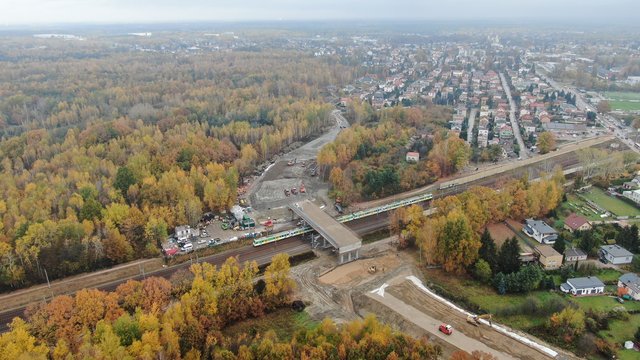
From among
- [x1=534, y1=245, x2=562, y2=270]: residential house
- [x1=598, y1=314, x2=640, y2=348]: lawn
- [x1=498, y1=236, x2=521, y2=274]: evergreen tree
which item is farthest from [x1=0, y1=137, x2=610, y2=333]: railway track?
[x1=598, y1=314, x2=640, y2=348]: lawn

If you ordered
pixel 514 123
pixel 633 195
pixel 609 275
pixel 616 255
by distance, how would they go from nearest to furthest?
pixel 609 275 < pixel 616 255 < pixel 633 195 < pixel 514 123

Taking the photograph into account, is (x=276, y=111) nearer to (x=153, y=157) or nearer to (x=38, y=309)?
(x=153, y=157)

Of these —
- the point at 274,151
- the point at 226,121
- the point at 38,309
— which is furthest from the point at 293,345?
the point at 226,121

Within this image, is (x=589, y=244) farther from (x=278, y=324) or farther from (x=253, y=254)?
(x=253, y=254)

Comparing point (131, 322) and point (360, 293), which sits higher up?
point (131, 322)

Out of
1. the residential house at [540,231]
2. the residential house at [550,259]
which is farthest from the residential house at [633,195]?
the residential house at [550,259]

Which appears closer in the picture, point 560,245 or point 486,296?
point 486,296

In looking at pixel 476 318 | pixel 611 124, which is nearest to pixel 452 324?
pixel 476 318
